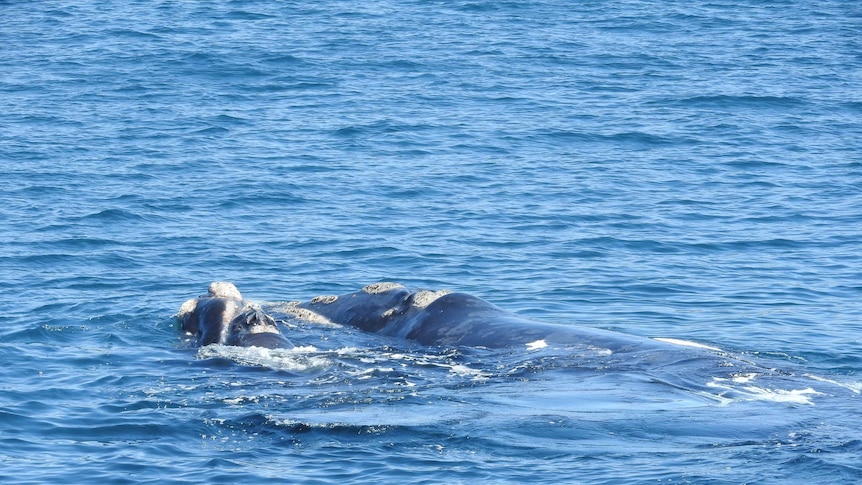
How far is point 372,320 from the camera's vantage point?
766 inches

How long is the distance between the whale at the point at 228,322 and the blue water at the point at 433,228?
1.16ft

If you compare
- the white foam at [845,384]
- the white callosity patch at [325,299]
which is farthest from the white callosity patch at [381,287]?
the white foam at [845,384]

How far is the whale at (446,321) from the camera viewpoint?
57.6 ft

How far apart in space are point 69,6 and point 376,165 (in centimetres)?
2704

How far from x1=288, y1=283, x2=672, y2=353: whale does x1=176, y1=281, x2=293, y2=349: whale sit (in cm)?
115

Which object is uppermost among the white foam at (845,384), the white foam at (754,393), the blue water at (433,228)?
the white foam at (754,393)

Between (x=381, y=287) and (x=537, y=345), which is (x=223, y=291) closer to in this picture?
(x=381, y=287)

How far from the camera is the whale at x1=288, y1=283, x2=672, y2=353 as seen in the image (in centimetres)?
1756

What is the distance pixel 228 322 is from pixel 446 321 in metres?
3.13

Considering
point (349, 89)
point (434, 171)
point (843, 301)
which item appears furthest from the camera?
point (349, 89)

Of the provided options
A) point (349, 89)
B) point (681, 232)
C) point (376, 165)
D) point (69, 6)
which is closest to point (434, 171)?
point (376, 165)

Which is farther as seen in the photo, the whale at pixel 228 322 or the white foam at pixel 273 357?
the whale at pixel 228 322

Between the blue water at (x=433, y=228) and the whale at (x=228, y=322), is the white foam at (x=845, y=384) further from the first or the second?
the whale at (x=228, y=322)

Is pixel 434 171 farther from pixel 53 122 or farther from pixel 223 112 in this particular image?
pixel 53 122
